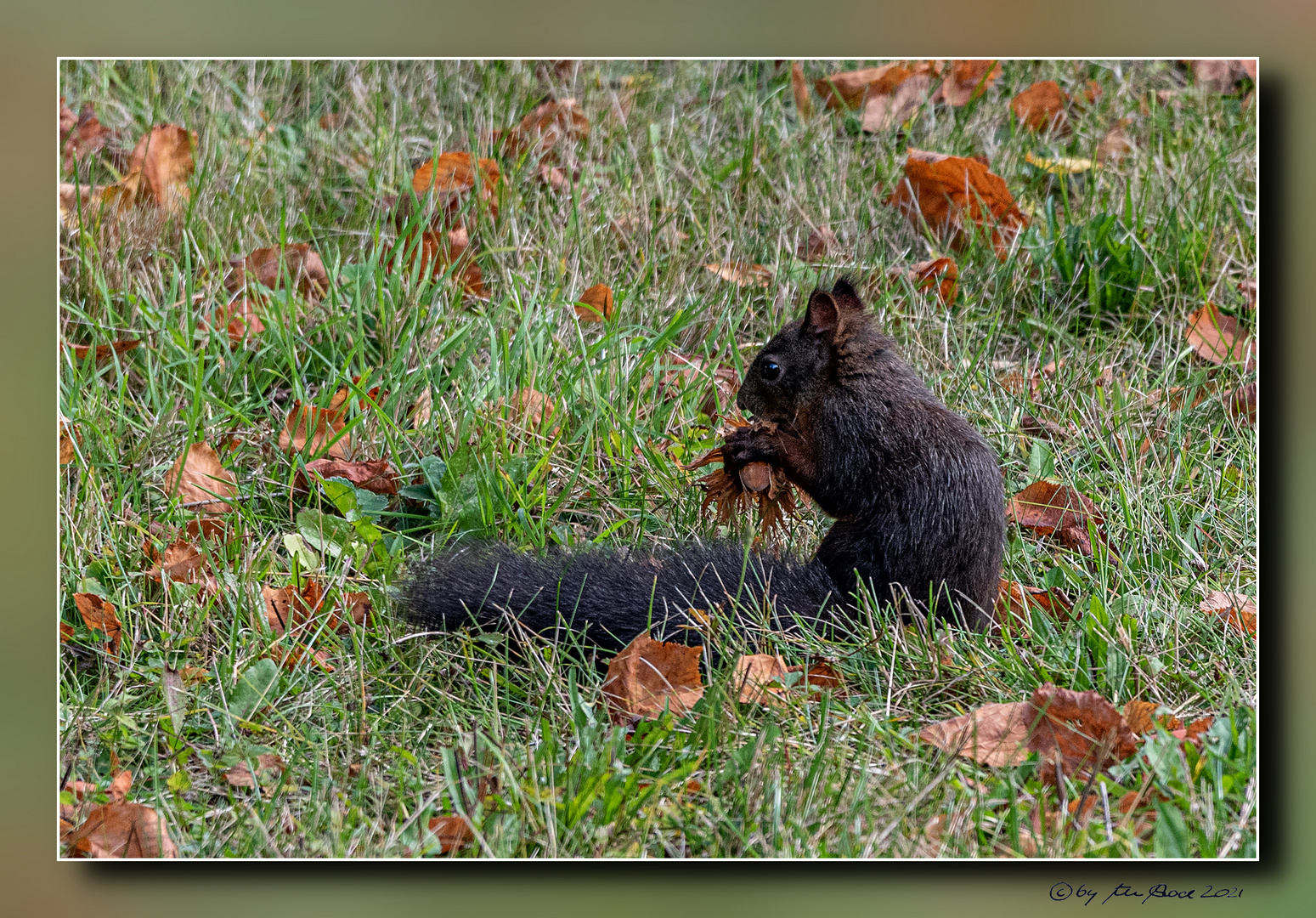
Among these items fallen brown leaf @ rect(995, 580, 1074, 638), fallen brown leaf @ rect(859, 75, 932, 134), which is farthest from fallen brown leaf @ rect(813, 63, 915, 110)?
fallen brown leaf @ rect(995, 580, 1074, 638)

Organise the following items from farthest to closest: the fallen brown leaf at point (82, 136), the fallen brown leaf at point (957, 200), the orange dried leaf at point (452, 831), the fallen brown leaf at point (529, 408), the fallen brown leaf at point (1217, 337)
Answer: the fallen brown leaf at point (957, 200) → the fallen brown leaf at point (529, 408) → the fallen brown leaf at point (1217, 337) → the fallen brown leaf at point (82, 136) → the orange dried leaf at point (452, 831)

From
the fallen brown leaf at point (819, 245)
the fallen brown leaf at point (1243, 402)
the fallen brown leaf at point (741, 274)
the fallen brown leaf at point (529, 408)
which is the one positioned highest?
the fallen brown leaf at point (819, 245)

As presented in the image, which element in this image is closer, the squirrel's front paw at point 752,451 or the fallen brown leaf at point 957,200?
the squirrel's front paw at point 752,451

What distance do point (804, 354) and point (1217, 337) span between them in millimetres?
900

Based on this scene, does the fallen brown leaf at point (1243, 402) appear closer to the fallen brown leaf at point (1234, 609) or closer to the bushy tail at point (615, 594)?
the fallen brown leaf at point (1234, 609)

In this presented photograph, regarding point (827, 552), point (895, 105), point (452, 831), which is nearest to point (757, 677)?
point (827, 552)

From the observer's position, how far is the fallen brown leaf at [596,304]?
9.04 feet

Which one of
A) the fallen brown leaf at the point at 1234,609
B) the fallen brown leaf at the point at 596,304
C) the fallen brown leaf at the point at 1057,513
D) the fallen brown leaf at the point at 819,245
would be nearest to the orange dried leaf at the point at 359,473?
the fallen brown leaf at the point at 596,304

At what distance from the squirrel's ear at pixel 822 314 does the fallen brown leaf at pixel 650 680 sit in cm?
64

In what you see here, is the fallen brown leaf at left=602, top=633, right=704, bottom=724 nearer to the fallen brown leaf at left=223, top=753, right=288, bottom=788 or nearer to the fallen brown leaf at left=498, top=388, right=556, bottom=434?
the fallen brown leaf at left=223, top=753, right=288, bottom=788

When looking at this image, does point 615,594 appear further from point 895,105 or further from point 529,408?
point 895,105

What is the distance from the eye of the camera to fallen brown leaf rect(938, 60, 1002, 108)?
7.69 feet

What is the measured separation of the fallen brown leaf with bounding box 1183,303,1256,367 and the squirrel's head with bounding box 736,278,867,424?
78cm

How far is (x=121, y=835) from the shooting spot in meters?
1.96
